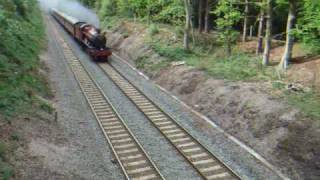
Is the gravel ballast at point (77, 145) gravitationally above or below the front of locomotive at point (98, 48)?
below

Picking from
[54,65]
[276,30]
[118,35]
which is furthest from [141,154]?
[118,35]

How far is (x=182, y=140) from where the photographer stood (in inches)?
698

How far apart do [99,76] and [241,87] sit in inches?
497

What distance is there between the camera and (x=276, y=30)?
33.7 meters

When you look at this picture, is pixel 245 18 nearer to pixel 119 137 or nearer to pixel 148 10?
pixel 148 10

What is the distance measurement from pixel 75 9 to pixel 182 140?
65.9 m

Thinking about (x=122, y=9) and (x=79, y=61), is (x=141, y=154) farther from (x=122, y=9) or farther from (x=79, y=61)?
(x=122, y=9)

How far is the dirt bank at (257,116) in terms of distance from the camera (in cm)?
1538

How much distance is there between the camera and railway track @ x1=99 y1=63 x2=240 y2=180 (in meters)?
14.8

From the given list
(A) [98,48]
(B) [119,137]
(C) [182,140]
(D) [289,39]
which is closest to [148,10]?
(A) [98,48]

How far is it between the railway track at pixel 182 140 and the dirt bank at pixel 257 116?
220 cm

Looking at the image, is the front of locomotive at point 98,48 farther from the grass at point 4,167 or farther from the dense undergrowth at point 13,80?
the grass at point 4,167

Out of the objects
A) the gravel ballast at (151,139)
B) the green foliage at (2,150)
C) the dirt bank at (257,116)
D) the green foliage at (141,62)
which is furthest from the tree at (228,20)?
the green foliage at (2,150)

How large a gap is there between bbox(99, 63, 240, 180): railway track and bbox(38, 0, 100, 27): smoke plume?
1478 inches
